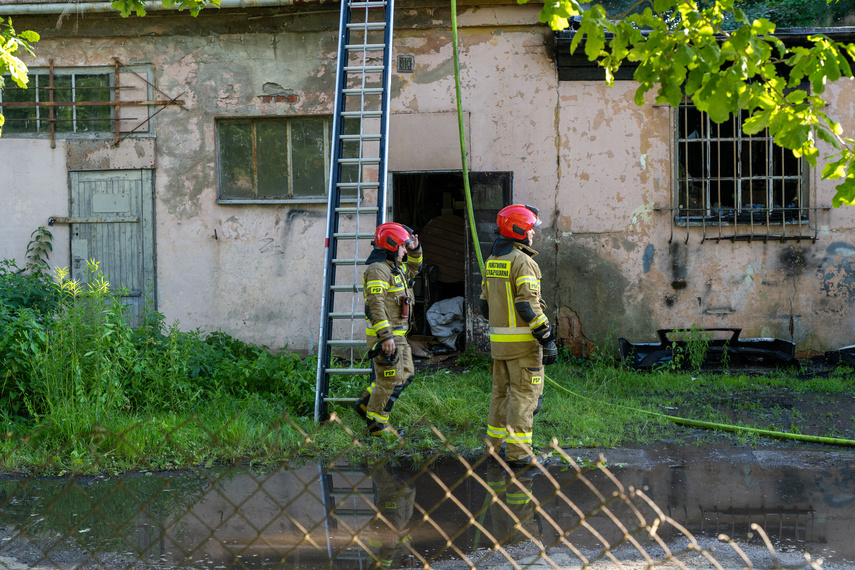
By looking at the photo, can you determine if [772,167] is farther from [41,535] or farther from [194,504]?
[41,535]

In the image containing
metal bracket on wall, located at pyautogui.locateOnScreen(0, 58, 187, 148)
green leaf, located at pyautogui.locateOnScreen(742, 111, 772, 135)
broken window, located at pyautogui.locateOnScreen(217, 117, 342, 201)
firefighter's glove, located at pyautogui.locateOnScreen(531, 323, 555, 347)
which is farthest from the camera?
broken window, located at pyautogui.locateOnScreen(217, 117, 342, 201)

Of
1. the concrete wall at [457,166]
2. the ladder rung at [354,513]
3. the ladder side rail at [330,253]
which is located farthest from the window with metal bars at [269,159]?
the ladder rung at [354,513]

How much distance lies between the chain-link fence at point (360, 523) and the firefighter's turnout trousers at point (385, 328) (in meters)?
0.51

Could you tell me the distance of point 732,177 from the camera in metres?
8.69

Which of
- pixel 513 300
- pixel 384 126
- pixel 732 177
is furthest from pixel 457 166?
pixel 513 300

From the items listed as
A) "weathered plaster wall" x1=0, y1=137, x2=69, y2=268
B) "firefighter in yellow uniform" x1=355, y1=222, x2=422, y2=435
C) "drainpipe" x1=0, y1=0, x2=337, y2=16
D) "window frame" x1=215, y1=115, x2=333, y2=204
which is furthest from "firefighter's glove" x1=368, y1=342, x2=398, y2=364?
"weathered plaster wall" x1=0, y1=137, x2=69, y2=268

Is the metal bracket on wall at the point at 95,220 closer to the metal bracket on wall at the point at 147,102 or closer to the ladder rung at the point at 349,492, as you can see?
the metal bracket on wall at the point at 147,102

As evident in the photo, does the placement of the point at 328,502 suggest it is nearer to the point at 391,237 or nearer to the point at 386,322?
the point at 386,322

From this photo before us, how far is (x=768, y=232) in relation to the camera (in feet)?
28.0

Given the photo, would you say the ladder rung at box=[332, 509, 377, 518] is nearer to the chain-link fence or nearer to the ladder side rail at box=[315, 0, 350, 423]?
the chain-link fence

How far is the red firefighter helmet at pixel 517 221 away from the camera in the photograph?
17.6 feet

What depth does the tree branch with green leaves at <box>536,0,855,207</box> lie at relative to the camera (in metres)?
2.79

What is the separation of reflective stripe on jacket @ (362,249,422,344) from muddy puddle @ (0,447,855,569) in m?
1.09

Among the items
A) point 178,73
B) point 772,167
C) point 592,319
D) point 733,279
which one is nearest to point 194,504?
point 592,319
